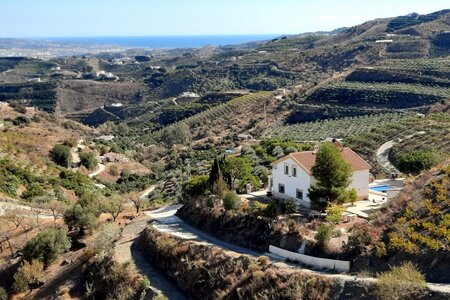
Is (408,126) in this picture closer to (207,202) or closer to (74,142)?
(207,202)

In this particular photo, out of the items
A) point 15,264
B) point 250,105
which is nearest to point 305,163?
point 15,264

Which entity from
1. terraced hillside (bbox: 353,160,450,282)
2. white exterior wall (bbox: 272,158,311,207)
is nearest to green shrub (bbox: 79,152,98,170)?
white exterior wall (bbox: 272,158,311,207)

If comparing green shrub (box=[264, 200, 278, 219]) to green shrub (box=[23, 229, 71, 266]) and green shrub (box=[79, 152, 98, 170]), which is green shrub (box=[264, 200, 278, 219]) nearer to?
green shrub (box=[23, 229, 71, 266])

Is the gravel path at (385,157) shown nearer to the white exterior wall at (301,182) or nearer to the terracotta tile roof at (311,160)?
the terracotta tile roof at (311,160)

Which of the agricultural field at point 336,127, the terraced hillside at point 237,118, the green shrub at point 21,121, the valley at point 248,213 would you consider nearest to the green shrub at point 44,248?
the valley at point 248,213

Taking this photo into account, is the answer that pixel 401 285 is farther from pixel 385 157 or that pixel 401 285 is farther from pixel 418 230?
pixel 385 157

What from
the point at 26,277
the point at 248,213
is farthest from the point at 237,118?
the point at 26,277
